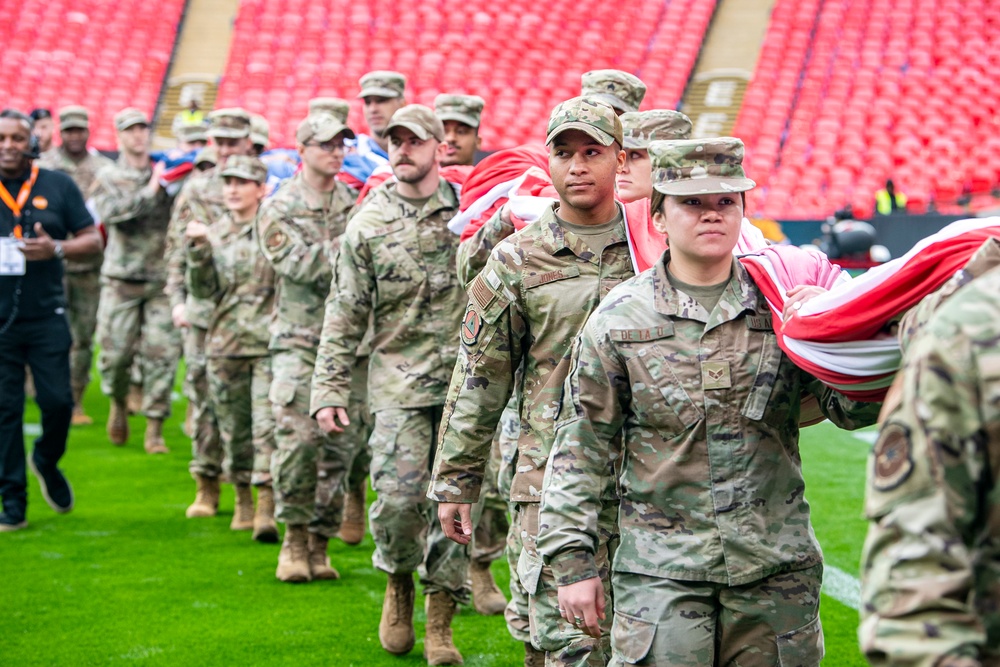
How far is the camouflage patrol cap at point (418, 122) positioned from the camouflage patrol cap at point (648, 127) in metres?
1.46

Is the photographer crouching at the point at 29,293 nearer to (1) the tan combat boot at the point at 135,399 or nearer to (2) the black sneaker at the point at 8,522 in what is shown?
(2) the black sneaker at the point at 8,522

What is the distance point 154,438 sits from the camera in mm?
11055

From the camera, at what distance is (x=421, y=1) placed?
28250 mm

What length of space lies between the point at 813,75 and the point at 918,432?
80.8ft

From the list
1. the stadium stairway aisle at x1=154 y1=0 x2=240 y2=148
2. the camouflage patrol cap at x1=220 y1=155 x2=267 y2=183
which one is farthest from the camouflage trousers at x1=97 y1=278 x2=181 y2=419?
the stadium stairway aisle at x1=154 y1=0 x2=240 y2=148

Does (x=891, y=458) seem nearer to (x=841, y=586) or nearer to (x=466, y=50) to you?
(x=841, y=586)

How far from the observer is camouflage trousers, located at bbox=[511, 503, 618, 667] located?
4031 millimetres

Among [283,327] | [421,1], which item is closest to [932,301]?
[283,327]

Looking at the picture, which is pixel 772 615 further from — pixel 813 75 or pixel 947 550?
pixel 813 75

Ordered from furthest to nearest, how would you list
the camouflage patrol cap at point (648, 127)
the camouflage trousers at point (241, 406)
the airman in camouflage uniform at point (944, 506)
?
the camouflage trousers at point (241, 406) < the camouflage patrol cap at point (648, 127) < the airman in camouflage uniform at point (944, 506)

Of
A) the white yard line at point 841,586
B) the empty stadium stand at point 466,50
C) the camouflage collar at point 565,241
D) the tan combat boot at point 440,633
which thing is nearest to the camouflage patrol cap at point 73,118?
the tan combat boot at point 440,633

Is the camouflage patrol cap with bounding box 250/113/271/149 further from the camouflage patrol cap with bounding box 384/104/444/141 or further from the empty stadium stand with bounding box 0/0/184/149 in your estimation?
the empty stadium stand with bounding box 0/0/184/149

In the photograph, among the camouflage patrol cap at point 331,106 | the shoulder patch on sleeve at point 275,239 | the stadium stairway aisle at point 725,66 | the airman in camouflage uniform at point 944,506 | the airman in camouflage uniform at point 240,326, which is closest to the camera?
the airman in camouflage uniform at point 944,506

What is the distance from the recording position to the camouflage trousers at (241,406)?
7930mm
